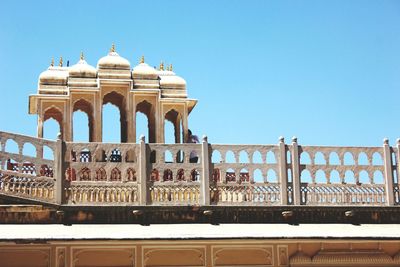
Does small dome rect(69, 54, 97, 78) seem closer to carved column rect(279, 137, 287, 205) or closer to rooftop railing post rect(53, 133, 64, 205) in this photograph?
rooftop railing post rect(53, 133, 64, 205)

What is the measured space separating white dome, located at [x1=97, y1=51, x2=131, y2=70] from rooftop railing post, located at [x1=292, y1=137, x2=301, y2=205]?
15.9 ft

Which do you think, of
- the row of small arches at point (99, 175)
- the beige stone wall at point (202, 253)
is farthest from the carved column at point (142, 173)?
the beige stone wall at point (202, 253)

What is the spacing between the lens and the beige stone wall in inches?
632

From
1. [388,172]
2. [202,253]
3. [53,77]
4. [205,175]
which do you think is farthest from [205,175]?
[53,77]

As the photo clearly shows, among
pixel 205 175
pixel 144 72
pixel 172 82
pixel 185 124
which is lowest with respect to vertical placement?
pixel 205 175

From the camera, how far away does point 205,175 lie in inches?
687

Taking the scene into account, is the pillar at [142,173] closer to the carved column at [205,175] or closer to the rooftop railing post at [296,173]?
the carved column at [205,175]

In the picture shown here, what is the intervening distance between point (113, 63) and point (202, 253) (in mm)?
5904

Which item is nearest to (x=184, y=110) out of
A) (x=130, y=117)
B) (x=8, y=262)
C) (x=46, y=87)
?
(x=130, y=117)

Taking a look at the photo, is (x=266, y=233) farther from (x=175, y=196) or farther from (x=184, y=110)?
(x=184, y=110)

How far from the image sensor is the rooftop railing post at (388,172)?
18.3m

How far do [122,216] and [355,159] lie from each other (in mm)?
5138

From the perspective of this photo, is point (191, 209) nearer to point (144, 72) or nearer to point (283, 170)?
point (283, 170)

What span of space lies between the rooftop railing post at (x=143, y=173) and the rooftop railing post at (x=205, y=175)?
1.15 metres
